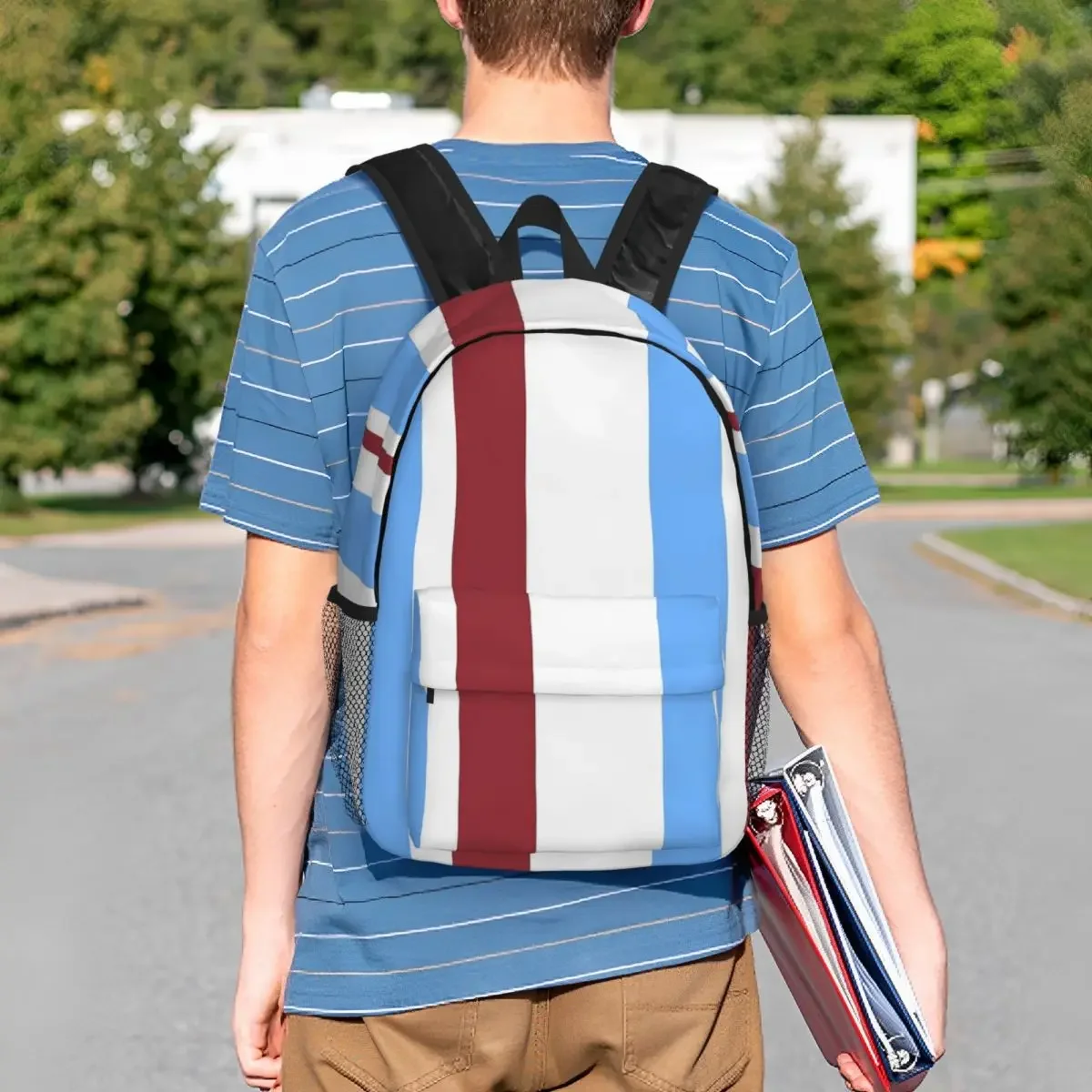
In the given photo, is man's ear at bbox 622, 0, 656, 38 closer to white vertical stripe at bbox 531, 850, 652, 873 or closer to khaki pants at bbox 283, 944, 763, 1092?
white vertical stripe at bbox 531, 850, 652, 873

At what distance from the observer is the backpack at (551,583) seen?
1.87m

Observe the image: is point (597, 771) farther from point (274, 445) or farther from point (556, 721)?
point (274, 445)

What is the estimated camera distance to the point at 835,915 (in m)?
2.12

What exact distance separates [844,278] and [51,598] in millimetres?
33880

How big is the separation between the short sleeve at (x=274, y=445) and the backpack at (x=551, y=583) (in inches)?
5.3

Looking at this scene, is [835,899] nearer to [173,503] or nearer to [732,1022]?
[732,1022]

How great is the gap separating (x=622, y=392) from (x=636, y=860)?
40 centimetres

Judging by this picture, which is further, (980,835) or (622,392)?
(980,835)

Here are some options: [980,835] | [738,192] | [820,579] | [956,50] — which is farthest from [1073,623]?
[738,192]

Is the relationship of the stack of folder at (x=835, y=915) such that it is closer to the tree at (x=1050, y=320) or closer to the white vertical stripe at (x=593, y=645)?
the white vertical stripe at (x=593, y=645)

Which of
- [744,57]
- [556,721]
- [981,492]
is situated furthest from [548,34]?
[744,57]

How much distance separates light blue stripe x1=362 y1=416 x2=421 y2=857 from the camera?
6.21ft

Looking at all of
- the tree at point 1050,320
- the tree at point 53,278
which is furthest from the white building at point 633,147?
the tree at point 53,278

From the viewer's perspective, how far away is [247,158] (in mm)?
64375
